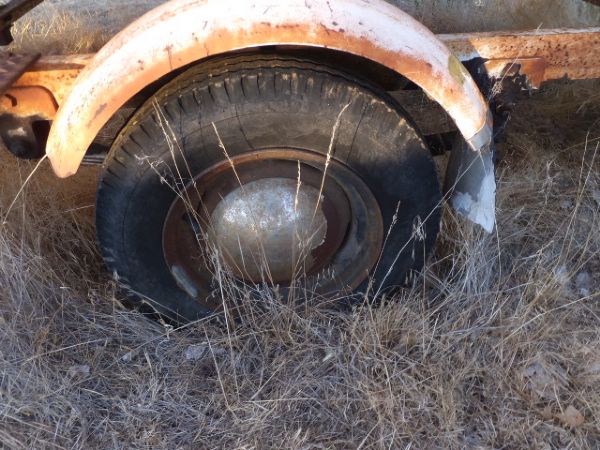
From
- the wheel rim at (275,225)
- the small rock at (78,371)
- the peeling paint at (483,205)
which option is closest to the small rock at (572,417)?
the peeling paint at (483,205)

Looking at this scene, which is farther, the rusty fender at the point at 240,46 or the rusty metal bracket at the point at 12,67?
the rusty metal bracket at the point at 12,67

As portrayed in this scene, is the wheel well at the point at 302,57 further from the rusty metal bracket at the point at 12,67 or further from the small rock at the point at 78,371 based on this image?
the small rock at the point at 78,371

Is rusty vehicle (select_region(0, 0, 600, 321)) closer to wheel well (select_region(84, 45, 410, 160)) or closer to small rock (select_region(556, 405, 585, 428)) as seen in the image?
wheel well (select_region(84, 45, 410, 160))

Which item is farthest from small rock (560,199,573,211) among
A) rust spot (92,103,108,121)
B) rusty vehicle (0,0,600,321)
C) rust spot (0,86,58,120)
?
rust spot (0,86,58,120)

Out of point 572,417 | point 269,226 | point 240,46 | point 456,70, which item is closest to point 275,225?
point 269,226

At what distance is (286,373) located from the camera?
6.75 ft

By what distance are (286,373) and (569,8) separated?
2.02 m

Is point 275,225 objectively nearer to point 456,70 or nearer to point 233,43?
point 233,43

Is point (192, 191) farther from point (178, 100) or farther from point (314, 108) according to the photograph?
point (314, 108)

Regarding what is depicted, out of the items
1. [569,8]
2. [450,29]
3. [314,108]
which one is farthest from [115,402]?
[569,8]

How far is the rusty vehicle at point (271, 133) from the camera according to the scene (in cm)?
174

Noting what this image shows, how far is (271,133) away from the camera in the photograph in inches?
74.7

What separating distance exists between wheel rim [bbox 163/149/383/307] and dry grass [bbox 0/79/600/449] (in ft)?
0.54

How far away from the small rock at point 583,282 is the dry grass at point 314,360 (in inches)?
0.4
